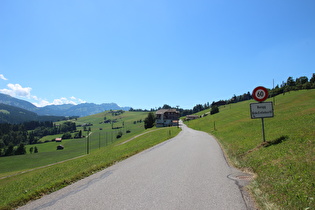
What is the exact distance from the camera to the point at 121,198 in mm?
5629

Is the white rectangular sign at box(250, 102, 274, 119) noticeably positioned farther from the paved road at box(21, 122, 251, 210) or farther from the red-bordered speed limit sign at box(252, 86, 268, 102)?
the paved road at box(21, 122, 251, 210)

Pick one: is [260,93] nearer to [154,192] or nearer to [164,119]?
[154,192]

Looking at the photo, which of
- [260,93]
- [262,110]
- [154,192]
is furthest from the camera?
[260,93]

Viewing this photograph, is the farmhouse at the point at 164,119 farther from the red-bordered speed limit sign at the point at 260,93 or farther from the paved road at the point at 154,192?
the paved road at the point at 154,192

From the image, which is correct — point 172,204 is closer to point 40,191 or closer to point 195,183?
point 195,183

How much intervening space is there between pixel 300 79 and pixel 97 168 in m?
163

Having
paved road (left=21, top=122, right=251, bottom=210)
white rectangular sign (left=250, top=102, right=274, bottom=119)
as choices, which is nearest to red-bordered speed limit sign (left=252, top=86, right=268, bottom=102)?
white rectangular sign (left=250, top=102, right=274, bottom=119)

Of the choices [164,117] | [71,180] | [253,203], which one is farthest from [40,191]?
[164,117]

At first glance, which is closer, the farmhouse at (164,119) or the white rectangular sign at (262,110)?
the white rectangular sign at (262,110)

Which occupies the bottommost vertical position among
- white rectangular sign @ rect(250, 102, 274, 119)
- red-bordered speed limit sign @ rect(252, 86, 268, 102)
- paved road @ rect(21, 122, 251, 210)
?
paved road @ rect(21, 122, 251, 210)

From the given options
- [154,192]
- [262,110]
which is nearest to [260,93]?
[262,110]

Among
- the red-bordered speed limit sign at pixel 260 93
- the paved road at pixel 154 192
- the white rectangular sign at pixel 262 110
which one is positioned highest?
the red-bordered speed limit sign at pixel 260 93

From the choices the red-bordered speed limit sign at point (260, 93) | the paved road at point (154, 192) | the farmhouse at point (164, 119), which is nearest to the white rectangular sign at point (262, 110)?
the red-bordered speed limit sign at point (260, 93)

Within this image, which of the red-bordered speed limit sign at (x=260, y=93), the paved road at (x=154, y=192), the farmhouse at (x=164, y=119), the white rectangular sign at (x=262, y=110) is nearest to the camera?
the paved road at (x=154, y=192)
